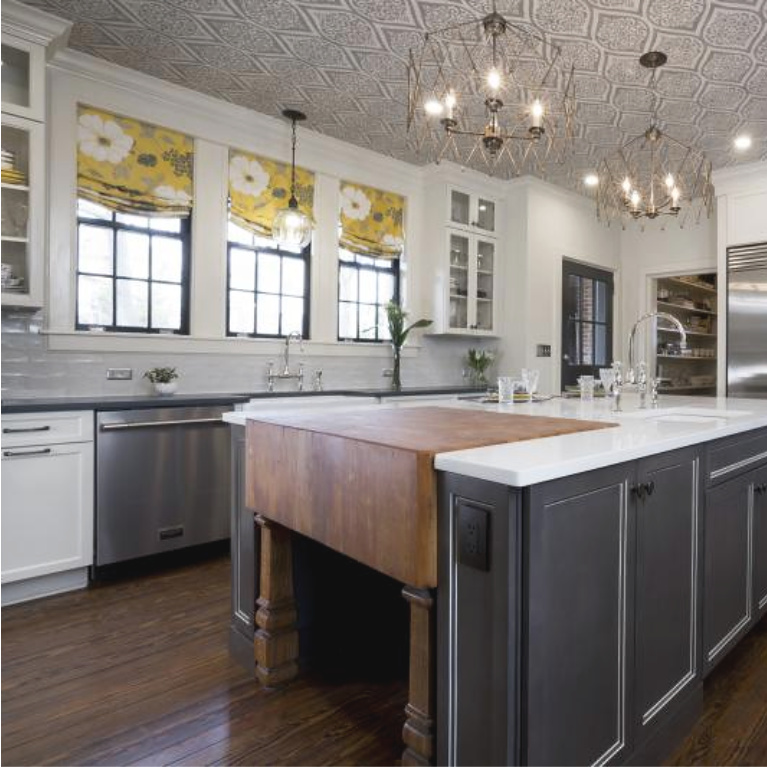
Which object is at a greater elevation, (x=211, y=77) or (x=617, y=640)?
(x=211, y=77)

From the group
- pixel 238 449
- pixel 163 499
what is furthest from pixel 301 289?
pixel 238 449

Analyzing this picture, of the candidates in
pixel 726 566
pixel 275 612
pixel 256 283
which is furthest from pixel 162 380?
pixel 726 566

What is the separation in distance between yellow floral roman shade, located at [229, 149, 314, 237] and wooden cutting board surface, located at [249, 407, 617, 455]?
8.27 ft

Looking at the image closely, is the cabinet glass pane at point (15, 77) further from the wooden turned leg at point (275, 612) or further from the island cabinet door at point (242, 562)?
the wooden turned leg at point (275, 612)

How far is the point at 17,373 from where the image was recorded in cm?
325

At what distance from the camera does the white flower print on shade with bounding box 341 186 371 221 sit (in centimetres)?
481

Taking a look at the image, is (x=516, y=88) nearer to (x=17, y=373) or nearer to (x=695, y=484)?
(x=695, y=484)

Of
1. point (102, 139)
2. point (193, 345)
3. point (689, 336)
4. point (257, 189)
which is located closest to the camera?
point (102, 139)

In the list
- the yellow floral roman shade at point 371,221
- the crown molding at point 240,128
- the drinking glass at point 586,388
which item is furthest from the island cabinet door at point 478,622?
the yellow floral roman shade at point 371,221

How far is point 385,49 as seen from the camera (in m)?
3.26

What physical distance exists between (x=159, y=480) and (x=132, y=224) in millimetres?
1755

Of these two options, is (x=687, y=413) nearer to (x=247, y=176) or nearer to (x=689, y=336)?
(x=247, y=176)

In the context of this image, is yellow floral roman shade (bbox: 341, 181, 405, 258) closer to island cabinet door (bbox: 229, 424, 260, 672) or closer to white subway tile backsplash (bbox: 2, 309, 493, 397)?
white subway tile backsplash (bbox: 2, 309, 493, 397)

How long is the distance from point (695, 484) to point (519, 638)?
965mm
